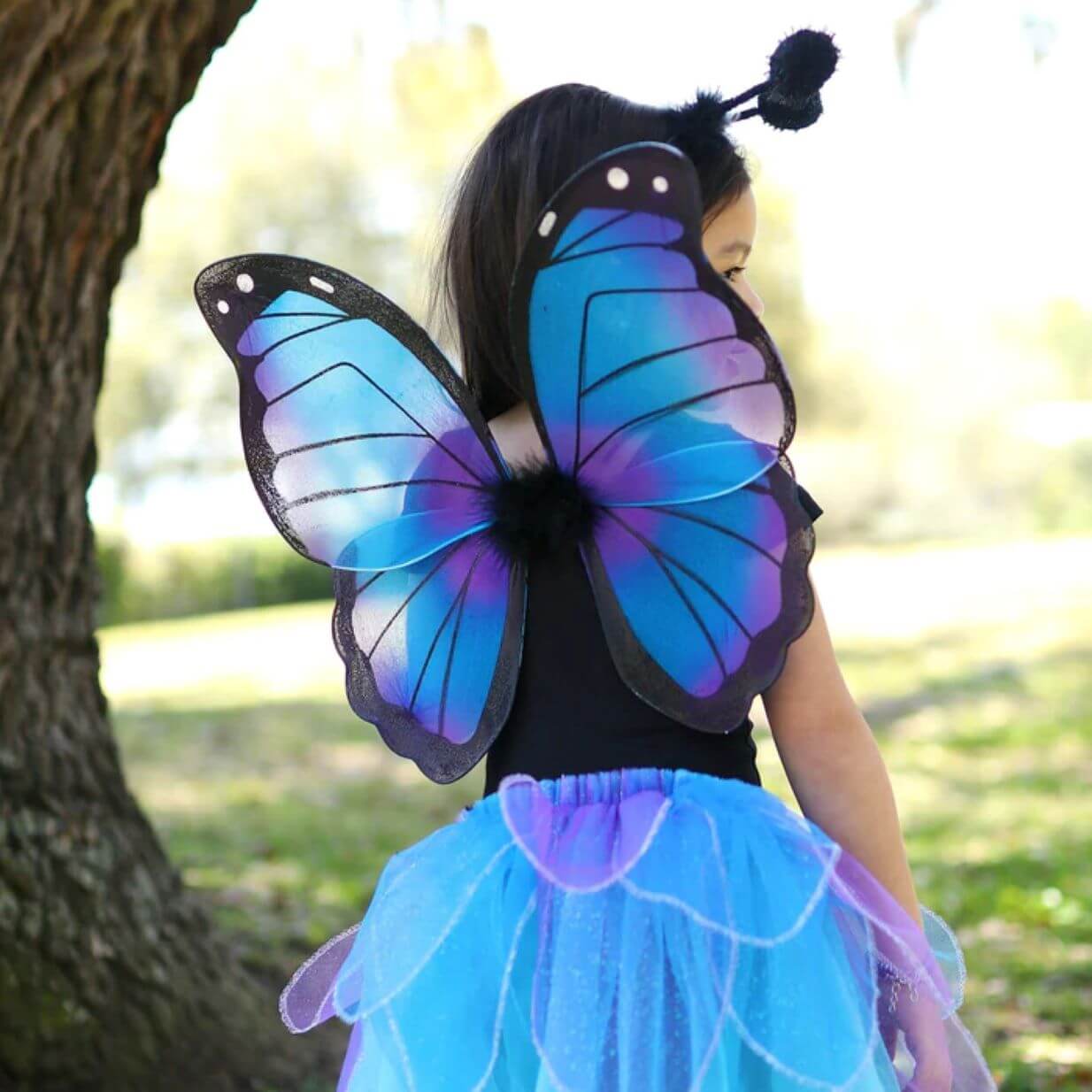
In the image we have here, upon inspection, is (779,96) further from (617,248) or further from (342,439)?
(342,439)

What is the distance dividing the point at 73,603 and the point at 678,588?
1.56 meters

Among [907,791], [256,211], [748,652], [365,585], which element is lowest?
[907,791]

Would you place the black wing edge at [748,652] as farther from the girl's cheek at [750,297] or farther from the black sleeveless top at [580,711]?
the girl's cheek at [750,297]

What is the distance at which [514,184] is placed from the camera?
63.0 inches

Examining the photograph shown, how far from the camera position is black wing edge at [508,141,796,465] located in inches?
50.3

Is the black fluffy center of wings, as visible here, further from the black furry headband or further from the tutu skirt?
the black furry headband

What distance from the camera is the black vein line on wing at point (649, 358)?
136 centimetres

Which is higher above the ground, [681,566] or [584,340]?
[584,340]

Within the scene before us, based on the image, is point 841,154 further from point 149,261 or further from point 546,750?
point 546,750

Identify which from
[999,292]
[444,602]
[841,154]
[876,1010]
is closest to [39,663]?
[444,602]

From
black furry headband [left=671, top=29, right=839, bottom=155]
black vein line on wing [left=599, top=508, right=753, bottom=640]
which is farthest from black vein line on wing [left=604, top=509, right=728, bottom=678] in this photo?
black furry headband [left=671, top=29, right=839, bottom=155]

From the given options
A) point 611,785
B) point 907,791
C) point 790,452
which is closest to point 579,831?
A: point 611,785

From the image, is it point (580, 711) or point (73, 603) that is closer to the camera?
point (580, 711)

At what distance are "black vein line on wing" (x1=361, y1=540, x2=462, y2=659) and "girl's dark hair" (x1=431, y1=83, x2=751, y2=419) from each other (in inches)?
7.4
